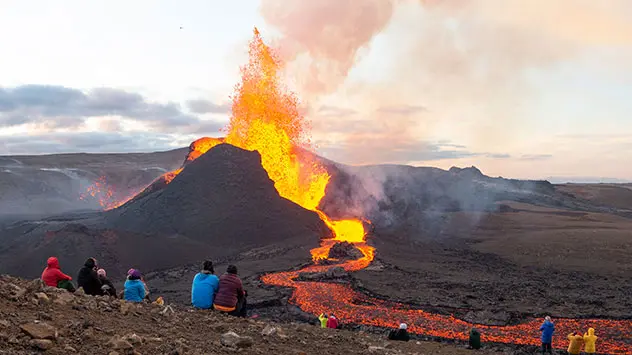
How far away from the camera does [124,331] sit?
6.90m

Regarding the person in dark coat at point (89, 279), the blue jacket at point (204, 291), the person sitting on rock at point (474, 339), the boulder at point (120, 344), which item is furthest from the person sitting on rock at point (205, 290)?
the person sitting on rock at point (474, 339)

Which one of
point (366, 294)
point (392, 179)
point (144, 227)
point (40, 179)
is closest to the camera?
point (366, 294)

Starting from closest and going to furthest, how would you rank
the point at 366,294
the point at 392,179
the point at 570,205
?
the point at 366,294 → the point at 392,179 → the point at 570,205

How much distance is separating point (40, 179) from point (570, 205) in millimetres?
133349

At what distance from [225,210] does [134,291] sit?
38.9 meters

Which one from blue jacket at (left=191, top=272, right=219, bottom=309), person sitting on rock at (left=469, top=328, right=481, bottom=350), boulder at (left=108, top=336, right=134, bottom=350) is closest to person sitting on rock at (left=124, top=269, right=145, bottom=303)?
blue jacket at (left=191, top=272, right=219, bottom=309)

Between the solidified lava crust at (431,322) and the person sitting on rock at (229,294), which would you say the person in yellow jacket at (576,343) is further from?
the person sitting on rock at (229,294)

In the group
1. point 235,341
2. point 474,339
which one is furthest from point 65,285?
point 474,339

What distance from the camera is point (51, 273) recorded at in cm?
1107

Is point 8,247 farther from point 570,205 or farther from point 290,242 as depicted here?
point 570,205

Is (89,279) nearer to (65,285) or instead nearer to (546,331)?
(65,285)

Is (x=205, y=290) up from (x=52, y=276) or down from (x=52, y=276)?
down

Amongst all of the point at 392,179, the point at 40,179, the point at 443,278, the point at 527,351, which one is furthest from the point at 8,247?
the point at 40,179

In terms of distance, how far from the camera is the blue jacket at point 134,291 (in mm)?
11562
